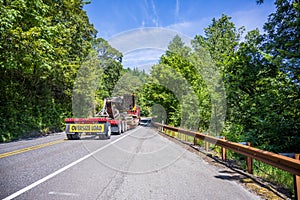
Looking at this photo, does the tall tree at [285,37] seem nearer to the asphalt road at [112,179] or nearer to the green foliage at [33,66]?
the asphalt road at [112,179]

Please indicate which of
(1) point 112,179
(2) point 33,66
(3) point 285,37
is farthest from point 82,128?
(3) point 285,37

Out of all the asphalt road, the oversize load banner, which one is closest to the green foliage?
the oversize load banner

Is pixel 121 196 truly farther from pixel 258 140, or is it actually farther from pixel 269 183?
pixel 258 140

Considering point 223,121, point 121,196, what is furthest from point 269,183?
point 223,121

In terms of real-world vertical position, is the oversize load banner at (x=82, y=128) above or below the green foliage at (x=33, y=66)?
below

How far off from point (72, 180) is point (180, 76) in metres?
21.2

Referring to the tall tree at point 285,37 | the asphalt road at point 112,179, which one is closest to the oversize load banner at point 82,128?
the asphalt road at point 112,179

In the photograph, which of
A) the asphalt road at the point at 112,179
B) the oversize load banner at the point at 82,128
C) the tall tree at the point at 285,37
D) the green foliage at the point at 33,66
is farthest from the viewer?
the oversize load banner at the point at 82,128

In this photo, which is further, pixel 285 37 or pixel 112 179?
pixel 285 37

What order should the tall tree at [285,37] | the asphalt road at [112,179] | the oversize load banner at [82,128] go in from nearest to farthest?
the asphalt road at [112,179]
the tall tree at [285,37]
the oversize load banner at [82,128]

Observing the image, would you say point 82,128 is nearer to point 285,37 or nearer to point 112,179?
point 112,179

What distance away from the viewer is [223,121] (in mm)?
15859

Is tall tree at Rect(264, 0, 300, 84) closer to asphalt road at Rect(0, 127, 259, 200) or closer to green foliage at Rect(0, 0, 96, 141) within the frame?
asphalt road at Rect(0, 127, 259, 200)

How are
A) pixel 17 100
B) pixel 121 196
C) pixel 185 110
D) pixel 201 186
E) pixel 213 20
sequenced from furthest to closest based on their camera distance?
pixel 213 20 → pixel 185 110 → pixel 17 100 → pixel 201 186 → pixel 121 196
